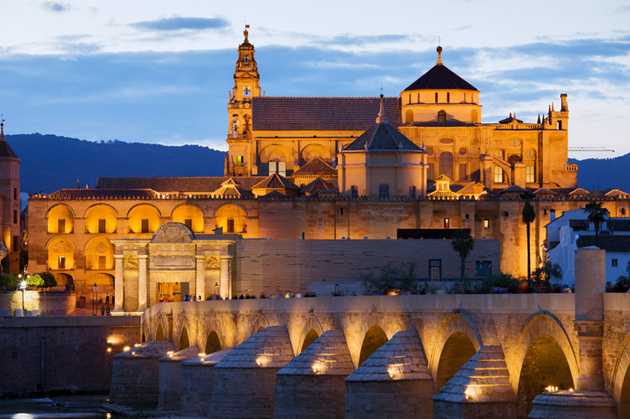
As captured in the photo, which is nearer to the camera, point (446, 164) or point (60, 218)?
point (60, 218)

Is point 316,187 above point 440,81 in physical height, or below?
below

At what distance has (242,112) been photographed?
321 feet

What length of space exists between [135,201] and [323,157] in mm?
18635

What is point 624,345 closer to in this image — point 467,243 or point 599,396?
point 599,396

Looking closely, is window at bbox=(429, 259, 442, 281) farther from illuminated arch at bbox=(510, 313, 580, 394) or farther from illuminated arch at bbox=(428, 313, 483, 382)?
illuminated arch at bbox=(510, 313, 580, 394)

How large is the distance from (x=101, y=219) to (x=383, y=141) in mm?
22939

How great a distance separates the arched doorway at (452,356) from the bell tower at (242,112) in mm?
68393

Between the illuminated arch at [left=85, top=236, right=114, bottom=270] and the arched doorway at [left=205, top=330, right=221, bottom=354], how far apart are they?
39714mm

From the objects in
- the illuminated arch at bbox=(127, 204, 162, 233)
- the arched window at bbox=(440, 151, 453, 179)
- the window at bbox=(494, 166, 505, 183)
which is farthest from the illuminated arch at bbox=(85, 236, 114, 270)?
the window at bbox=(494, 166, 505, 183)

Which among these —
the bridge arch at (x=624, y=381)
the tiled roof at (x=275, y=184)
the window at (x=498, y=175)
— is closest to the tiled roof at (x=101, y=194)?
the tiled roof at (x=275, y=184)

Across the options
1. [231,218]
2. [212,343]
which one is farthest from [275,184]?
[212,343]

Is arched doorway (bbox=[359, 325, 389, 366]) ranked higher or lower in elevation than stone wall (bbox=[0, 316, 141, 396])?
higher

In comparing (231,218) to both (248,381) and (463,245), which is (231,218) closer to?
(463,245)

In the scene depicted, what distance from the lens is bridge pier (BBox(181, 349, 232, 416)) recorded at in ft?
124
